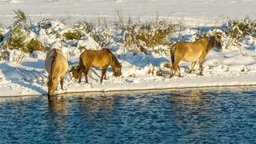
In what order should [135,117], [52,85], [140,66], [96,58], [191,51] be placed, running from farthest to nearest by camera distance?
[140,66]
[191,51]
[96,58]
[52,85]
[135,117]

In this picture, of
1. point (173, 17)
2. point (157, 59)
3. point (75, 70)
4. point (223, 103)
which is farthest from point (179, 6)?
point (223, 103)

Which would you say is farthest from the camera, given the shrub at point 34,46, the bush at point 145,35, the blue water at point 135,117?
the bush at point 145,35

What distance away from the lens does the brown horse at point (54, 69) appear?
17750 mm

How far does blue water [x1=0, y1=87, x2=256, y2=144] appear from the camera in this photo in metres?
12.7

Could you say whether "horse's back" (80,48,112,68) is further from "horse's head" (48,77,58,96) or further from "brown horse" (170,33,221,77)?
"brown horse" (170,33,221,77)

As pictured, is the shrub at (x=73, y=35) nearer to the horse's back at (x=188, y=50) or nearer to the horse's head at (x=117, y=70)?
the horse's head at (x=117, y=70)

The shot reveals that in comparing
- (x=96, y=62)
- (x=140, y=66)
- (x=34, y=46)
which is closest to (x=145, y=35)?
(x=140, y=66)

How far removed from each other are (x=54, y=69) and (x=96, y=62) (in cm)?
158

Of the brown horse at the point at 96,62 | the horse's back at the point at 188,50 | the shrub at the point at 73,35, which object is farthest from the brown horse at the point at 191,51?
the shrub at the point at 73,35

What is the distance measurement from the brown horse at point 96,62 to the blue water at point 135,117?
143 centimetres

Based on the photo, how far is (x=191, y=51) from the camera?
793 inches

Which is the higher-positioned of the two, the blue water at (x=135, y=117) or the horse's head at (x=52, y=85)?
the horse's head at (x=52, y=85)

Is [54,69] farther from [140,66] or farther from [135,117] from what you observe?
[135,117]

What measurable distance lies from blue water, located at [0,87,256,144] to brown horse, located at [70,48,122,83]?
1.43m
